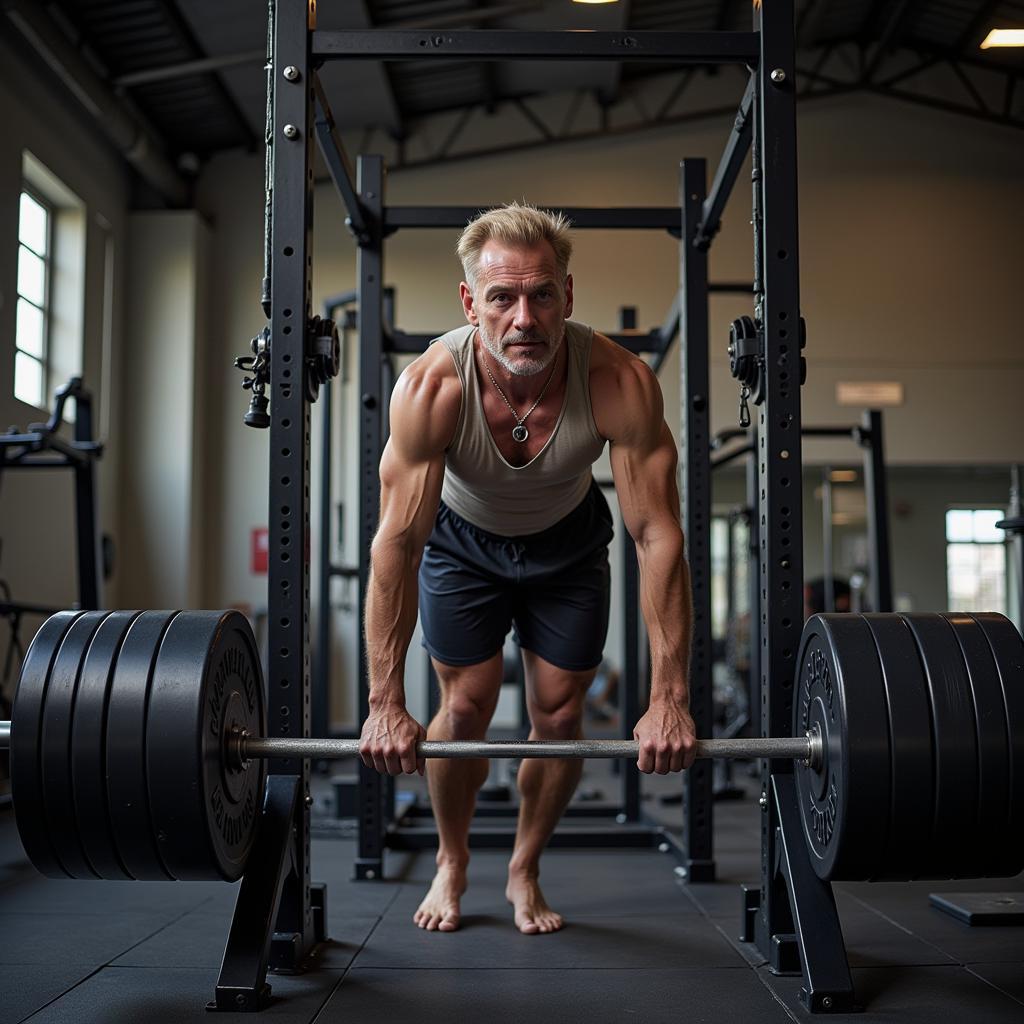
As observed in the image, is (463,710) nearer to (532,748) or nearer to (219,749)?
(532,748)

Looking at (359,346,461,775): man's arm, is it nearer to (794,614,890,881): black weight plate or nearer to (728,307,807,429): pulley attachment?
(728,307,807,429): pulley attachment

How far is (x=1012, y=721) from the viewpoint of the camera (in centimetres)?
174

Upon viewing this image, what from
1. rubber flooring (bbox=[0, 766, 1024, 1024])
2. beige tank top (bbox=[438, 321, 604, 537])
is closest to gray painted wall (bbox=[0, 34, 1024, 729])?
rubber flooring (bbox=[0, 766, 1024, 1024])

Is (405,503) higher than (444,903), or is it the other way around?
(405,503)

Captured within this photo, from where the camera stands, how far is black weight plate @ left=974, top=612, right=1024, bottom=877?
1.72 meters

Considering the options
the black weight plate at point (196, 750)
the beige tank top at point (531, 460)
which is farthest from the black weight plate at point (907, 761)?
the black weight plate at point (196, 750)

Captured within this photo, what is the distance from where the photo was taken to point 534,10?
6855mm

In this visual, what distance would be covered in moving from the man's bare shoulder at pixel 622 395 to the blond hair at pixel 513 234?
19 cm

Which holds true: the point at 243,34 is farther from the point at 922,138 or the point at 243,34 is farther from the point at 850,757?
the point at 850,757

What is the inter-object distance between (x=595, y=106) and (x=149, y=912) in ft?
24.9

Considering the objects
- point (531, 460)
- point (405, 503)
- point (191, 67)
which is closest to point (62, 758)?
point (405, 503)

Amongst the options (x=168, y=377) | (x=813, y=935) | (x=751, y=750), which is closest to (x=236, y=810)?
(x=751, y=750)

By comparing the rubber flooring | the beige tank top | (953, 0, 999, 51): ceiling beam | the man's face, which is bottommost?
the rubber flooring

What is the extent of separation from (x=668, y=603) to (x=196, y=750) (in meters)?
0.87
